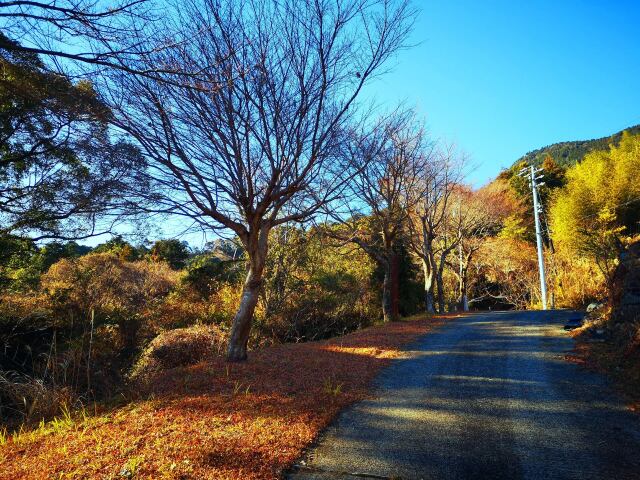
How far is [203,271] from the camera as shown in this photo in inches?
636

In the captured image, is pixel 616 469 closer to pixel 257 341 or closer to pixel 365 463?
pixel 365 463

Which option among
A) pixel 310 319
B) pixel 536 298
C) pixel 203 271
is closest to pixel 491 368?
pixel 310 319

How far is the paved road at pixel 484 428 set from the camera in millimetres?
3361

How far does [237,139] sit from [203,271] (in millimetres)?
10381

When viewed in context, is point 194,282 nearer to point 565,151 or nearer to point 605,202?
point 605,202

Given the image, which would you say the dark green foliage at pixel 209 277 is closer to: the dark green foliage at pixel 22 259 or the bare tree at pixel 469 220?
the dark green foliage at pixel 22 259

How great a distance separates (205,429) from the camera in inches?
159

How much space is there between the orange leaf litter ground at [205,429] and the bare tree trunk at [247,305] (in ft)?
1.23

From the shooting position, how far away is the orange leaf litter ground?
333cm

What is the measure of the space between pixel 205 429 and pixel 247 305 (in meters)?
3.17

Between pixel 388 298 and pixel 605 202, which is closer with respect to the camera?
pixel 388 298

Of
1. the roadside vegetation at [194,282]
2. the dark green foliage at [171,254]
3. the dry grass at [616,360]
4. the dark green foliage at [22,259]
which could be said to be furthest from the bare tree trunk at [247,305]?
the dark green foliage at [171,254]

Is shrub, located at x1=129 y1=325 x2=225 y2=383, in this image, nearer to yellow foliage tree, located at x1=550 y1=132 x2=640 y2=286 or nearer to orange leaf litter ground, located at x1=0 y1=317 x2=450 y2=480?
orange leaf litter ground, located at x1=0 y1=317 x2=450 y2=480

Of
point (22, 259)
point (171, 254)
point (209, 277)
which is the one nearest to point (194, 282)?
point (209, 277)
